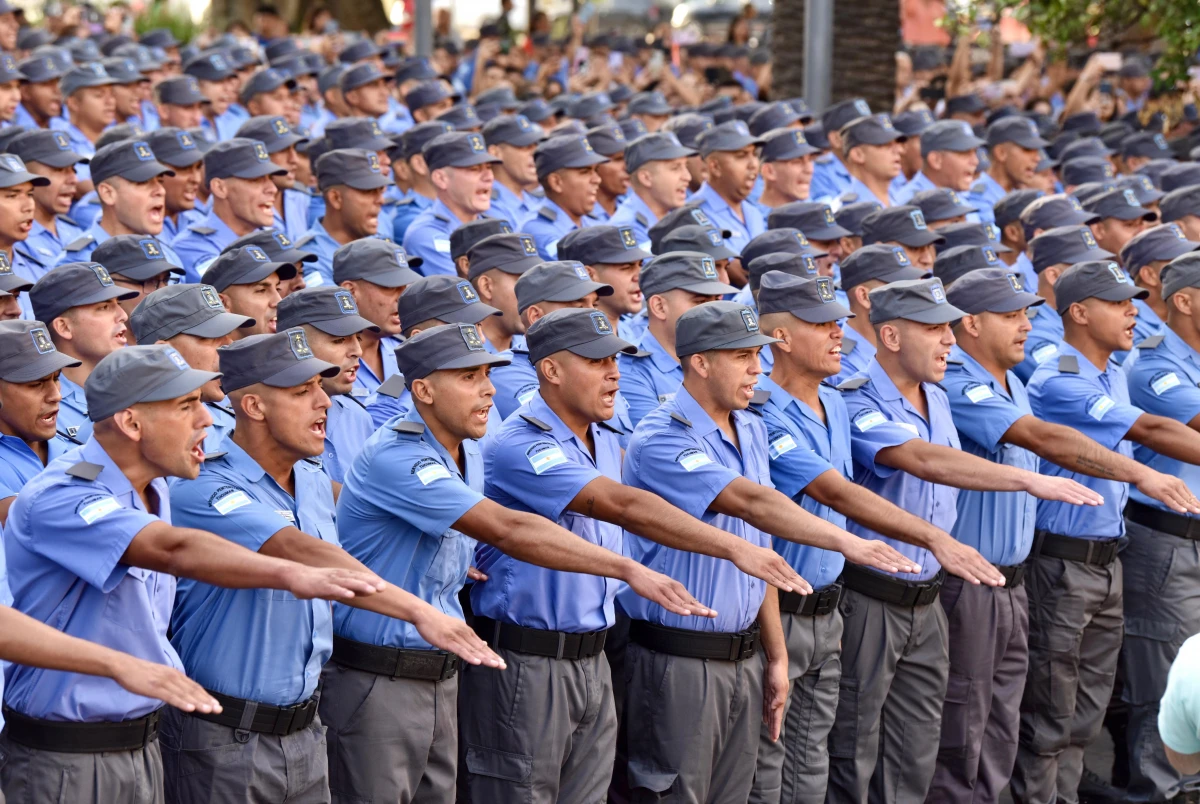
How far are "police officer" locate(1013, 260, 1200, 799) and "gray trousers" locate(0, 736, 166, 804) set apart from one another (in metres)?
4.21

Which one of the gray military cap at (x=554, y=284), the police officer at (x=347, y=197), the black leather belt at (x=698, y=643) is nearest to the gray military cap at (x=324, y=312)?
the gray military cap at (x=554, y=284)

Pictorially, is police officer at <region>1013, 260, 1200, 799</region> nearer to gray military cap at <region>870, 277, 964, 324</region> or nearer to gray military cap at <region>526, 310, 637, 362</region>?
gray military cap at <region>870, 277, 964, 324</region>

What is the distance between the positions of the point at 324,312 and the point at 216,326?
1.31ft

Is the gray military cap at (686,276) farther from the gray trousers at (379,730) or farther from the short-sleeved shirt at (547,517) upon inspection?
the gray trousers at (379,730)

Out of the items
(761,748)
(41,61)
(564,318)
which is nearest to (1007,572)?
(761,748)

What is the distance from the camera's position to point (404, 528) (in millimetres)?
5270

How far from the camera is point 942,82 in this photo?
1716cm

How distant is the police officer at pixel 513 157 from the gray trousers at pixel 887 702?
14.2 ft

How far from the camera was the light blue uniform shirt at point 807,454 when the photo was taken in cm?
622

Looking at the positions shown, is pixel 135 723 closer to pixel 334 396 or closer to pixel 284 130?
pixel 334 396

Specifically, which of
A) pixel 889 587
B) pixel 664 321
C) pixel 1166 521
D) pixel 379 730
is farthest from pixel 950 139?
pixel 379 730

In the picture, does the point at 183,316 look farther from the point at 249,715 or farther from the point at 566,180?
the point at 566,180

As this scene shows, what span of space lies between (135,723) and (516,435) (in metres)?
1.66

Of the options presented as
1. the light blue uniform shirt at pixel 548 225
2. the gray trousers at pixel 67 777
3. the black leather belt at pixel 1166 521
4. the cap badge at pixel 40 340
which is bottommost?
the black leather belt at pixel 1166 521
